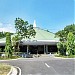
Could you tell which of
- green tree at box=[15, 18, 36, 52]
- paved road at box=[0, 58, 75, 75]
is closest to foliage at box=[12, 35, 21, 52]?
green tree at box=[15, 18, 36, 52]

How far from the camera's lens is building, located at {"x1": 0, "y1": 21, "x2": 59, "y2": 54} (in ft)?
197

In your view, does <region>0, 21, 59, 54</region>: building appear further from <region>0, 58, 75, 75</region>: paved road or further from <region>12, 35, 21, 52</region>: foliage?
<region>0, 58, 75, 75</region>: paved road

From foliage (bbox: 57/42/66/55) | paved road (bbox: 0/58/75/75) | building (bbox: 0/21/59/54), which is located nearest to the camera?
paved road (bbox: 0/58/75/75)

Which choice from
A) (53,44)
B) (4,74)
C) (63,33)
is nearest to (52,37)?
(53,44)

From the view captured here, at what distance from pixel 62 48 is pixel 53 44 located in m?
6.98

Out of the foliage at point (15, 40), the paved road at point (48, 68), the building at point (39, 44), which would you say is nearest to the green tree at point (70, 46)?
the building at point (39, 44)

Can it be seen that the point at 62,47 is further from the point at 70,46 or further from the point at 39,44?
the point at 39,44

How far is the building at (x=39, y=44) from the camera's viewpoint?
2361 inches

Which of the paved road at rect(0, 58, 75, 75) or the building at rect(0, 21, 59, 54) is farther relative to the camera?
the building at rect(0, 21, 59, 54)

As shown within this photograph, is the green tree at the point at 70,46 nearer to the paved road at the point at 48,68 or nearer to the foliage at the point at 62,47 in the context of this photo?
the foliage at the point at 62,47

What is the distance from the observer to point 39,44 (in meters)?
60.4

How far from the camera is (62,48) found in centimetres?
5488

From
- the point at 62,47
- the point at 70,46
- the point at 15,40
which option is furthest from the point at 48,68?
the point at 15,40

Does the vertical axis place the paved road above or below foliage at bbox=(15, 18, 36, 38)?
below
